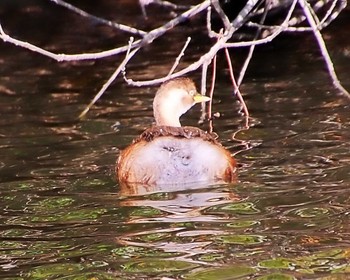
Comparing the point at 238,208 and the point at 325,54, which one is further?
the point at 238,208

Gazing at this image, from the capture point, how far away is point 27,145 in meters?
9.88

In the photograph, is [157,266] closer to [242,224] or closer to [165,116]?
[242,224]

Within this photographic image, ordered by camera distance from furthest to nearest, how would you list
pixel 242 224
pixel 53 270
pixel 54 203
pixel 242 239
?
pixel 54 203 < pixel 242 224 < pixel 242 239 < pixel 53 270

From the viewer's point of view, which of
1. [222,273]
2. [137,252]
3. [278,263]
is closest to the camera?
Answer: [222,273]

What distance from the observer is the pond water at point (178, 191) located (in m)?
6.16

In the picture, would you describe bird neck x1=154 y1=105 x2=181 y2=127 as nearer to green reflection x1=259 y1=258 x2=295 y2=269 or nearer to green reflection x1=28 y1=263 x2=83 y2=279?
green reflection x1=28 y1=263 x2=83 y2=279

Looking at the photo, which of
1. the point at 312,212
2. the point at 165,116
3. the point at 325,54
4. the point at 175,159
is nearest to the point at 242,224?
the point at 312,212

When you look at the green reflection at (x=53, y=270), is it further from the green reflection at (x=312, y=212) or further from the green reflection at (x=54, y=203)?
the green reflection at (x=312, y=212)

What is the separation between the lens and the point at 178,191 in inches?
301

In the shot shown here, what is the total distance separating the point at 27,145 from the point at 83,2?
38.5 ft

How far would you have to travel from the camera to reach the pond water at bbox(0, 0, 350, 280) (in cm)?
616

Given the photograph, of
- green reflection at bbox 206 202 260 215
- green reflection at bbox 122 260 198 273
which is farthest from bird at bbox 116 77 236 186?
green reflection at bbox 122 260 198 273

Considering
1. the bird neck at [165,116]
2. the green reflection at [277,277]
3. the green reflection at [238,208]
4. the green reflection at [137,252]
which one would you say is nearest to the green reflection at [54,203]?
the green reflection at [238,208]

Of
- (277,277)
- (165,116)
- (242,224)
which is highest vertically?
(165,116)
